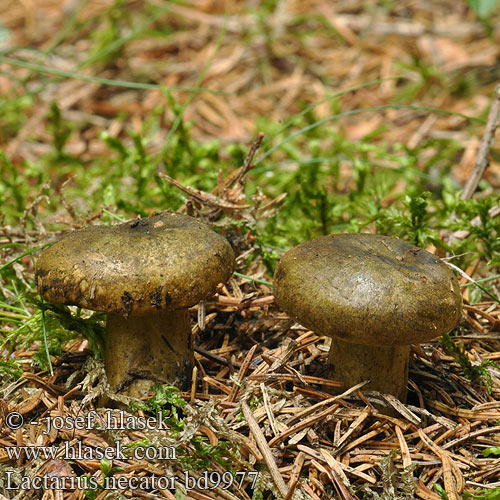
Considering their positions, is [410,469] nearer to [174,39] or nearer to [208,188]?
[208,188]

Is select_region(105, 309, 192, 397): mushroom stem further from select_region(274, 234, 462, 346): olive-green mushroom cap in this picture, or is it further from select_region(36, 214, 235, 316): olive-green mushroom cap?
select_region(274, 234, 462, 346): olive-green mushroom cap

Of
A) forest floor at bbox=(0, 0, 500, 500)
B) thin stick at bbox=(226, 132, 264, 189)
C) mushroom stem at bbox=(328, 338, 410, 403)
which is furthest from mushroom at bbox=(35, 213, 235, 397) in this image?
thin stick at bbox=(226, 132, 264, 189)

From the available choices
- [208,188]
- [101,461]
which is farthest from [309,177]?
[101,461]
